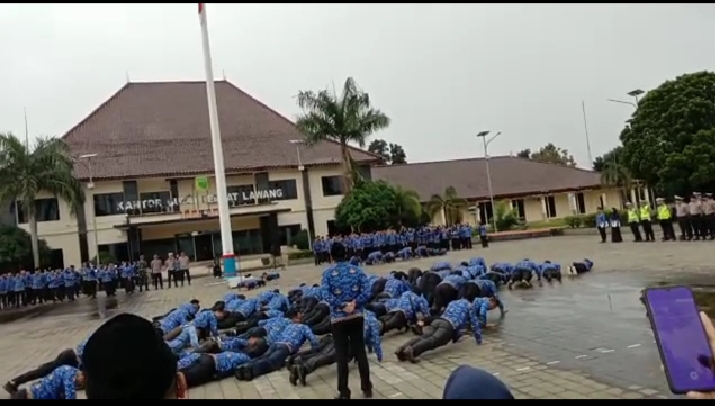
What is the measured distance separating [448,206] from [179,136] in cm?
1729

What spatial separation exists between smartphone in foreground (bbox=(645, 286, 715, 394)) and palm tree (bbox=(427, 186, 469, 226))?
3808cm

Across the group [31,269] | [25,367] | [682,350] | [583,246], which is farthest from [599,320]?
[31,269]

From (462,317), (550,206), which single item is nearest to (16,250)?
(462,317)

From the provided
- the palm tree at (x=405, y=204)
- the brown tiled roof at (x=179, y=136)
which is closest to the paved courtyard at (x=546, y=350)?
the palm tree at (x=405, y=204)

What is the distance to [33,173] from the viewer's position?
30062 mm

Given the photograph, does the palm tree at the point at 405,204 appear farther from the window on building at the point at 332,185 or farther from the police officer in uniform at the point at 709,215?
the police officer in uniform at the point at 709,215

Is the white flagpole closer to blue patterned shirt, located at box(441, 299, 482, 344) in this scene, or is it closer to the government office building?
blue patterned shirt, located at box(441, 299, 482, 344)

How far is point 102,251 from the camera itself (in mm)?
37281

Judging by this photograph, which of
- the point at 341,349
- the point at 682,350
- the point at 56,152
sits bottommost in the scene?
the point at 341,349

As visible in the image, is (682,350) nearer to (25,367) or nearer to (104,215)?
(25,367)

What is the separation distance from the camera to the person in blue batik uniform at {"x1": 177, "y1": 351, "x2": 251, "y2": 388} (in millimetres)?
7703

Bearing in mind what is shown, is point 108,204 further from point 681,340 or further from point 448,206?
point 681,340

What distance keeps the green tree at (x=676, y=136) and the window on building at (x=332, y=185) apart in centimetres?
1695

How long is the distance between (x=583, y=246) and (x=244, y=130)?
24.5 meters
